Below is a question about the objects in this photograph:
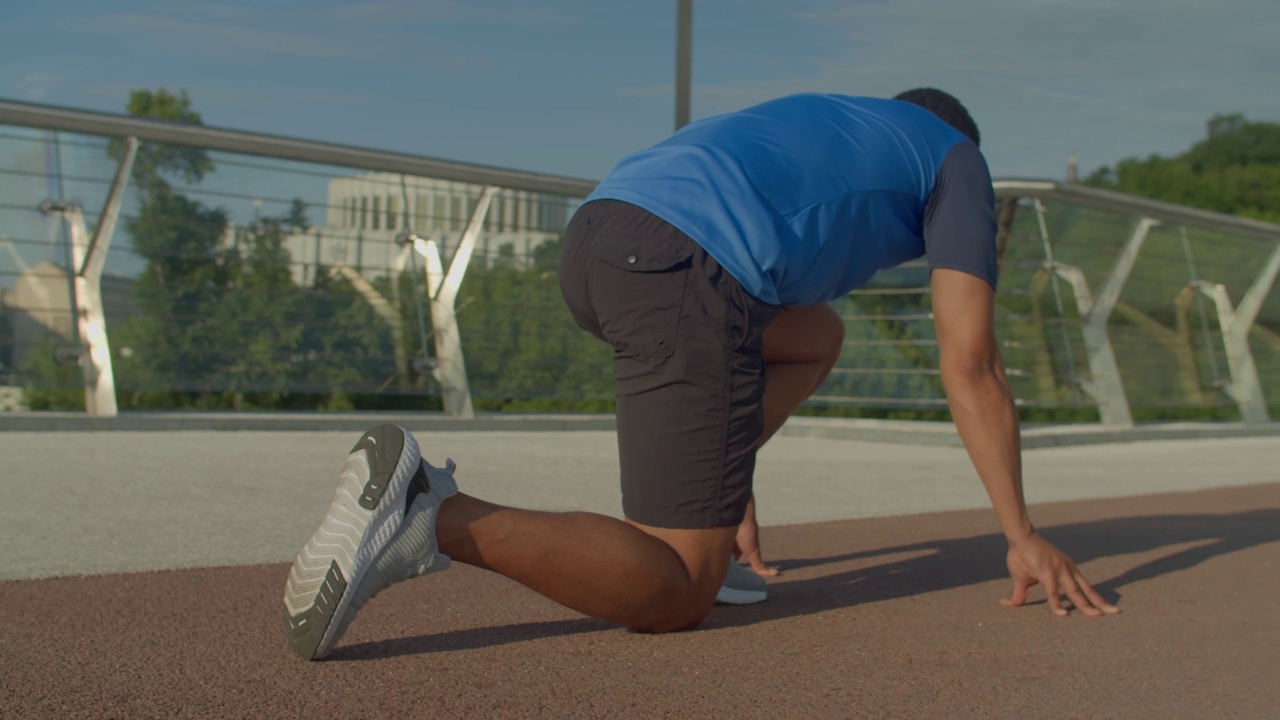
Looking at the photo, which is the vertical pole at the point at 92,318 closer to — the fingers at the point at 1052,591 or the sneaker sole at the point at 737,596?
the sneaker sole at the point at 737,596

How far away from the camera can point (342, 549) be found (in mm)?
2355

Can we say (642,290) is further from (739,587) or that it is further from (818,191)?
(739,587)

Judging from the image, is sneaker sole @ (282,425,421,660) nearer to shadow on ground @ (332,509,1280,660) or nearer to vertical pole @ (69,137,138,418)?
shadow on ground @ (332,509,1280,660)

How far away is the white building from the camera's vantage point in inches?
311

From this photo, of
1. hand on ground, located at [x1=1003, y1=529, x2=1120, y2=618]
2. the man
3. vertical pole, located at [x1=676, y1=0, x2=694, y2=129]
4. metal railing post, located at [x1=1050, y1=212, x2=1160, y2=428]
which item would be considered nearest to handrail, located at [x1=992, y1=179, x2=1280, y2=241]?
metal railing post, located at [x1=1050, y1=212, x2=1160, y2=428]

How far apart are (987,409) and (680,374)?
2.83 ft

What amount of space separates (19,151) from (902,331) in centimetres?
611

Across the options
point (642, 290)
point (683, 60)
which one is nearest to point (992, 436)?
point (642, 290)

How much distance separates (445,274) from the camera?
8.39 metres

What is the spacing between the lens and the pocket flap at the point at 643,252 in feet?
8.50

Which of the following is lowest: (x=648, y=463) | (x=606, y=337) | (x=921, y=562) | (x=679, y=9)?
(x=921, y=562)

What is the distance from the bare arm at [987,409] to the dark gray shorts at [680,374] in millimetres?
537

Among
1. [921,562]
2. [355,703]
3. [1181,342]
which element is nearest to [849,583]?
[921,562]

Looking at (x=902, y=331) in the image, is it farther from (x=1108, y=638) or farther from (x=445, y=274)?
(x=1108, y=638)
